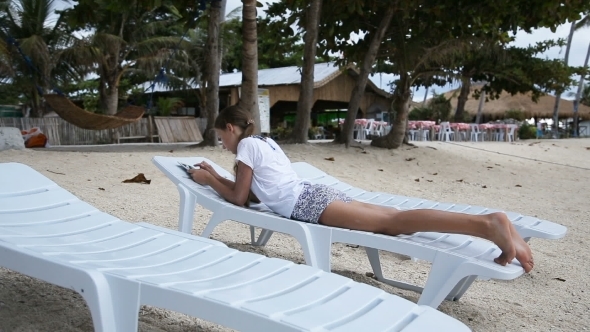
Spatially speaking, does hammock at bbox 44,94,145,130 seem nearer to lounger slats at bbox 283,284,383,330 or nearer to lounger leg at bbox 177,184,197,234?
lounger leg at bbox 177,184,197,234

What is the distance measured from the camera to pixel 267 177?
3010mm

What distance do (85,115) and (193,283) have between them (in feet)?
21.8

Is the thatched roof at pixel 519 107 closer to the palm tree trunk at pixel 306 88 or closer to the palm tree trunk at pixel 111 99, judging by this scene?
the palm tree trunk at pixel 111 99

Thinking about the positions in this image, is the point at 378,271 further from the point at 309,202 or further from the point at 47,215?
the point at 47,215

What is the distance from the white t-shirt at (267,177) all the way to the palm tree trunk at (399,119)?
7636 mm

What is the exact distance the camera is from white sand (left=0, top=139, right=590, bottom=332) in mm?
2322

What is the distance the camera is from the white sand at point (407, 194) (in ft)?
7.62

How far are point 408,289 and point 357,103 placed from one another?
24.3ft

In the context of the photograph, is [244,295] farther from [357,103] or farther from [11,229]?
[357,103]

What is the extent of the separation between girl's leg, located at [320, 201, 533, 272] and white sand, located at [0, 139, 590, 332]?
1.35 feet

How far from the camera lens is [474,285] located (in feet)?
10.3

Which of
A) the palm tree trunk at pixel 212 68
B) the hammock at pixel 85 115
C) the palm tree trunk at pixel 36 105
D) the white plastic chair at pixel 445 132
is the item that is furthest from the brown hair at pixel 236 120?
the white plastic chair at pixel 445 132

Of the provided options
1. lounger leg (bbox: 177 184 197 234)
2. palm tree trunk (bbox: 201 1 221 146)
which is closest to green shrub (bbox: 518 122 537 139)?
palm tree trunk (bbox: 201 1 221 146)

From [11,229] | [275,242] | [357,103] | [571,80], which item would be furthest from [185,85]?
[11,229]
